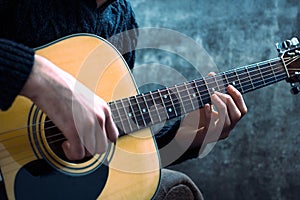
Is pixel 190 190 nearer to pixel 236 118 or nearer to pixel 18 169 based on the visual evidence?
pixel 236 118

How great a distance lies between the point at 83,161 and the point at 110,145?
0.22 feet

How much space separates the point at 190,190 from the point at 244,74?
34cm

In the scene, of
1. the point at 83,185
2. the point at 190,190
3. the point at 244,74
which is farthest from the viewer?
the point at 190,190

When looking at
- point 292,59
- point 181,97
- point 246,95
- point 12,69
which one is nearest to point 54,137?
point 12,69

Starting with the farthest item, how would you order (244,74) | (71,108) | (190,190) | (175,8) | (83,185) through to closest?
(175,8), (190,190), (244,74), (83,185), (71,108)

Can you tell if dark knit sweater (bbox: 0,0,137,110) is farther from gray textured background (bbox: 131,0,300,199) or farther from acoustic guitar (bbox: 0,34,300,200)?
gray textured background (bbox: 131,0,300,199)

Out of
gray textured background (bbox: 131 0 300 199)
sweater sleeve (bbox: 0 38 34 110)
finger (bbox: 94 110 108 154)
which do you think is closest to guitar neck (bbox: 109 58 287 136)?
Result: finger (bbox: 94 110 108 154)

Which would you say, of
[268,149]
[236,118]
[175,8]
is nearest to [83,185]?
[236,118]

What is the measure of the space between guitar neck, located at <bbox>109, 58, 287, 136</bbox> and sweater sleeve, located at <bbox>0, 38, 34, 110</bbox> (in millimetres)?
215

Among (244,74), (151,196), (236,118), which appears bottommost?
(151,196)

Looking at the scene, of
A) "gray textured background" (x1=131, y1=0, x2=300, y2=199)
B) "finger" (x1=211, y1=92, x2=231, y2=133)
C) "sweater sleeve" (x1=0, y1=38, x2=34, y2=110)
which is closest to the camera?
"sweater sleeve" (x1=0, y1=38, x2=34, y2=110)

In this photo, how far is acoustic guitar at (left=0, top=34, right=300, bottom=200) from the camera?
82cm

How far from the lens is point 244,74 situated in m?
1.07

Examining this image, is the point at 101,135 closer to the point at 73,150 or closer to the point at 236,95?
the point at 73,150
